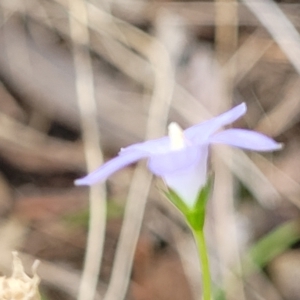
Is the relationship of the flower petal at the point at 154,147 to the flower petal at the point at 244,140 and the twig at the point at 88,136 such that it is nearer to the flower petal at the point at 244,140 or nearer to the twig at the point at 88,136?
the flower petal at the point at 244,140

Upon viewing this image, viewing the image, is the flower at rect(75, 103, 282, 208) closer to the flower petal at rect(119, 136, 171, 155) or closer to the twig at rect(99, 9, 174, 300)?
the flower petal at rect(119, 136, 171, 155)

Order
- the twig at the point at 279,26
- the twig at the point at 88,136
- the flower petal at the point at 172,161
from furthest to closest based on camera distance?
the twig at the point at 279,26 < the twig at the point at 88,136 < the flower petal at the point at 172,161

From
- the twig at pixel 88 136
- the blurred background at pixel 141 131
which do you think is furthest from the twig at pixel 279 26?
the twig at pixel 88 136

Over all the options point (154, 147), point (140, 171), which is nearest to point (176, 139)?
point (154, 147)

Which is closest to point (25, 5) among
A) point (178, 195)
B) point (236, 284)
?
point (236, 284)

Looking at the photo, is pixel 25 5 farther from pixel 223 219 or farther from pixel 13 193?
pixel 223 219

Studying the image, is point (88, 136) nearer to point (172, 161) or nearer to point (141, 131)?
point (141, 131)
